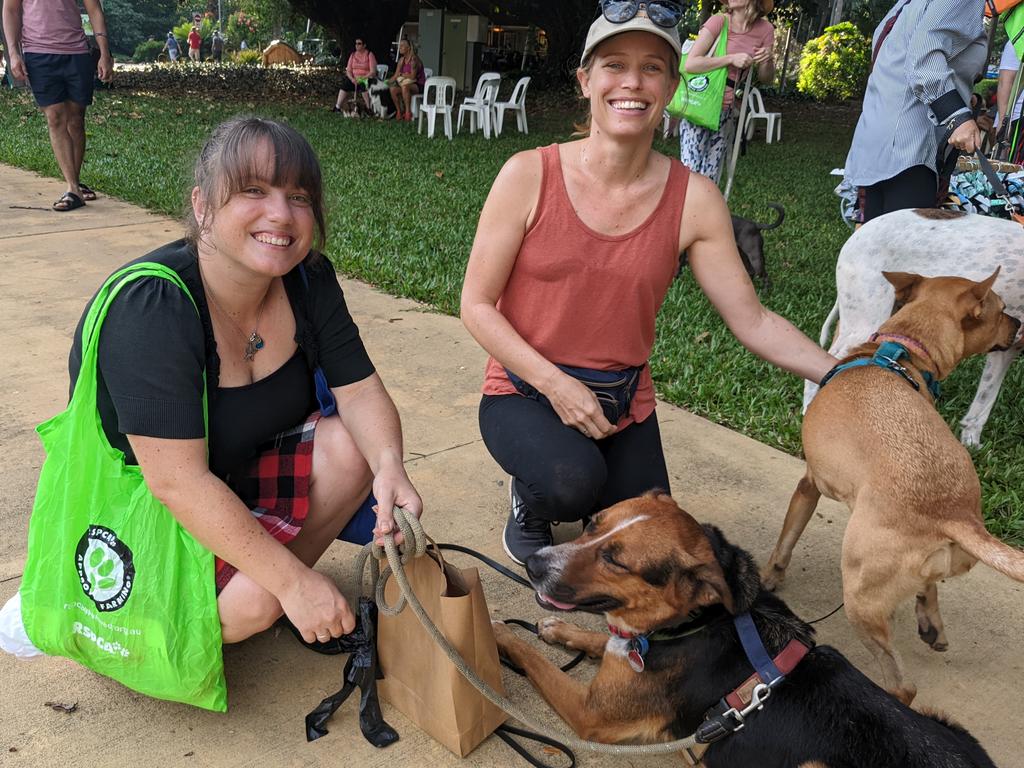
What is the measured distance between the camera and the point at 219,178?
223 cm

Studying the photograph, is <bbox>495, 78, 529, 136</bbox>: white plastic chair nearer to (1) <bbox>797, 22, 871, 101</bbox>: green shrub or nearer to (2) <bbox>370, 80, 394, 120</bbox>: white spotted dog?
(2) <bbox>370, 80, 394, 120</bbox>: white spotted dog

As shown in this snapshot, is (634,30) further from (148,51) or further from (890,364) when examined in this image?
(148,51)

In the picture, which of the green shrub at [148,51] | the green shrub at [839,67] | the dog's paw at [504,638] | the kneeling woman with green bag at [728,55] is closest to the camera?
the dog's paw at [504,638]

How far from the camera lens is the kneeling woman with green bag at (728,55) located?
7.28 meters

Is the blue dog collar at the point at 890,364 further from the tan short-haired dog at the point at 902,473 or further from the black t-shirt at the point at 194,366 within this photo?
the black t-shirt at the point at 194,366

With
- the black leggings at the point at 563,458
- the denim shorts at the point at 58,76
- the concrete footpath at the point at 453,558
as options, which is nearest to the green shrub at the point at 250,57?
the denim shorts at the point at 58,76

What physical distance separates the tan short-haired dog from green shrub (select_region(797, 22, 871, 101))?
25880mm

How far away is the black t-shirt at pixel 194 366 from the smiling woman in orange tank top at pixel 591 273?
1.84 ft

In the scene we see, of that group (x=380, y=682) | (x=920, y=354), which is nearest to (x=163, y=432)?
(x=380, y=682)

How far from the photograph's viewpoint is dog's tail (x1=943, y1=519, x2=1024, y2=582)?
8.02 ft

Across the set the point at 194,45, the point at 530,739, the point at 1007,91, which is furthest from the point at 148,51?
the point at 530,739

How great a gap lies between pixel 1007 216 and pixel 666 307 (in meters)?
2.29

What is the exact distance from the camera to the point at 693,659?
238 centimetres

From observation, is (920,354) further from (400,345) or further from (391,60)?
(391,60)
